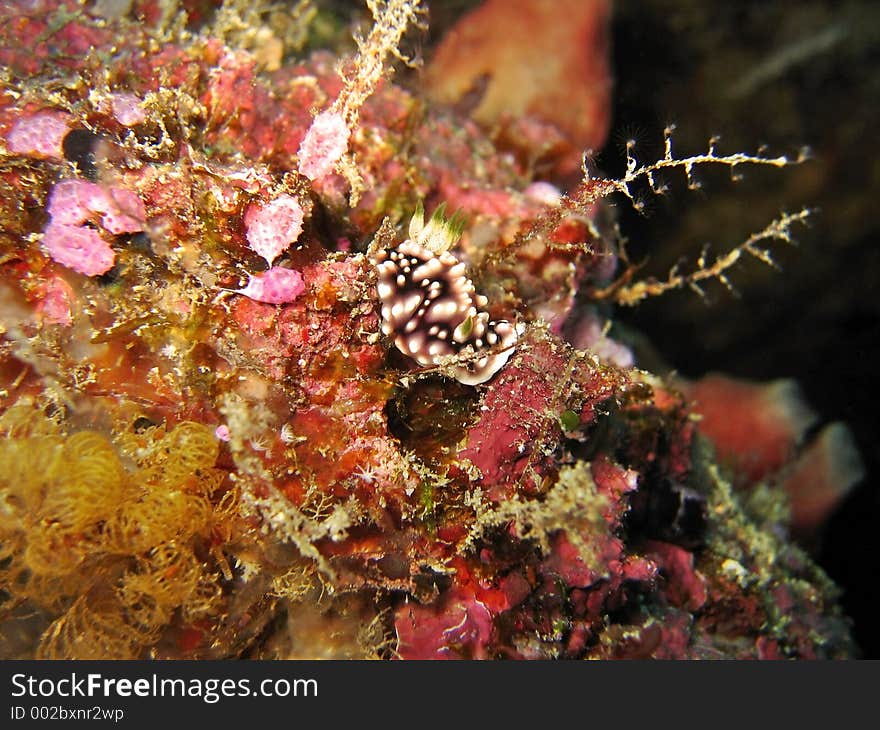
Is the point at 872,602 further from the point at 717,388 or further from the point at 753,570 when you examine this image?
the point at 753,570

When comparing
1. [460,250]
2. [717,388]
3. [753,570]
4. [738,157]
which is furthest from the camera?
[717,388]

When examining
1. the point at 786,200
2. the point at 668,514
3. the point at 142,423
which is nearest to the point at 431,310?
the point at 142,423

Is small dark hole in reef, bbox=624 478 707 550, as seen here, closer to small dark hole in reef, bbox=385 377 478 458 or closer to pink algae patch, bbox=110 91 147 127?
small dark hole in reef, bbox=385 377 478 458

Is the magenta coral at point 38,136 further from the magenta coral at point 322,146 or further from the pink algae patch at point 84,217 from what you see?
the magenta coral at point 322,146

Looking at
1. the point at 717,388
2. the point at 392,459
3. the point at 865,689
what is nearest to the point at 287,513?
the point at 392,459

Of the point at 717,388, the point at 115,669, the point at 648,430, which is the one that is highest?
the point at 717,388

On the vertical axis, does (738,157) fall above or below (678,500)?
above

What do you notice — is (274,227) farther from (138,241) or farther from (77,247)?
(77,247)
